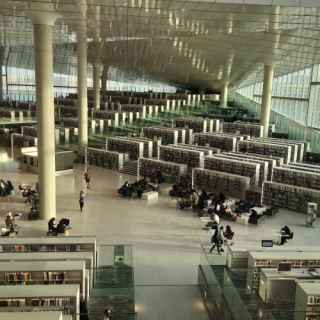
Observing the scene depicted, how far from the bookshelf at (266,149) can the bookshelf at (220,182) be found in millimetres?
7800

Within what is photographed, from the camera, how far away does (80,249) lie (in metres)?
12.4

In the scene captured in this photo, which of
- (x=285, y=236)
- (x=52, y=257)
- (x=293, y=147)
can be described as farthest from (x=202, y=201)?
(x=293, y=147)

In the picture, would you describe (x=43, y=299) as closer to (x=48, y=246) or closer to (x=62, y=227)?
(x=48, y=246)

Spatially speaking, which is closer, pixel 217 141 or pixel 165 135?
pixel 217 141

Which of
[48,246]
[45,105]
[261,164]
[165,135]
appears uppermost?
[45,105]

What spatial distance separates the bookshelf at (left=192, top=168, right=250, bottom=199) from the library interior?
0.26 feet

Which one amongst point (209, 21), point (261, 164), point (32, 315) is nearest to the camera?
point (32, 315)

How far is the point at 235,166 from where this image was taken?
26.1 m

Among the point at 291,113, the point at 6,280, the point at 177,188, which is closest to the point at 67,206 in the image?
the point at 177,188

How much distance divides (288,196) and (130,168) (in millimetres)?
11331

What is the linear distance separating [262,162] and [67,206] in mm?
11691

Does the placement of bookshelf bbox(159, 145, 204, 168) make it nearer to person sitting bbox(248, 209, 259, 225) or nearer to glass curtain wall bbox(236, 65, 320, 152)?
person sitting bbox(248, 209, 259, 225)

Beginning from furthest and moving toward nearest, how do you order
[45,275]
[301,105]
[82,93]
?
[301,105] → [82,93] → [45,275]

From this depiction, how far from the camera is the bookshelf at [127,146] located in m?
31.7
